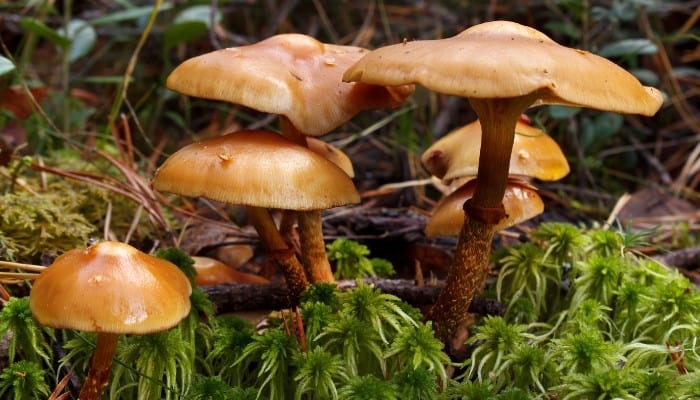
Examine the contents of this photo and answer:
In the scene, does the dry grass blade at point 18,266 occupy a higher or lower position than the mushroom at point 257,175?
lower

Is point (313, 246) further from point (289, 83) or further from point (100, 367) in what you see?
point (100, 367)

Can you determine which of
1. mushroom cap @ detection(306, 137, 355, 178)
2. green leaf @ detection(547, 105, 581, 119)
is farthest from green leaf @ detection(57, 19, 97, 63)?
green leaf @ detection(547, 105, 581, 119)

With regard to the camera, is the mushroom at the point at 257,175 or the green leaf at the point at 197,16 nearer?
the mushroom at the point at 257,175

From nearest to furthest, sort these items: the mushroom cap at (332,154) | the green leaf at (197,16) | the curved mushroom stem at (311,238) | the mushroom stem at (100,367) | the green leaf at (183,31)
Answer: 1. the mushroom stem at (100,367)
2. the curved mushroom stem at (311,238)
3. the mushroom cap at (332,154)
4. the green leaf at (183,31)
5. the green leaf at (197,16)

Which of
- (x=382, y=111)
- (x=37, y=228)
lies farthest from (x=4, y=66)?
(x=382, y=111)

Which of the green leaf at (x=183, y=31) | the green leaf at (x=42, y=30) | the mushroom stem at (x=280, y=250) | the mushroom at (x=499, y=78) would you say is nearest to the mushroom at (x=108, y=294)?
the mushroom stem at (x=280, y=250)

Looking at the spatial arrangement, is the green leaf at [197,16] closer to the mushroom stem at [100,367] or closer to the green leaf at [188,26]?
the green leaf at [188,26]
